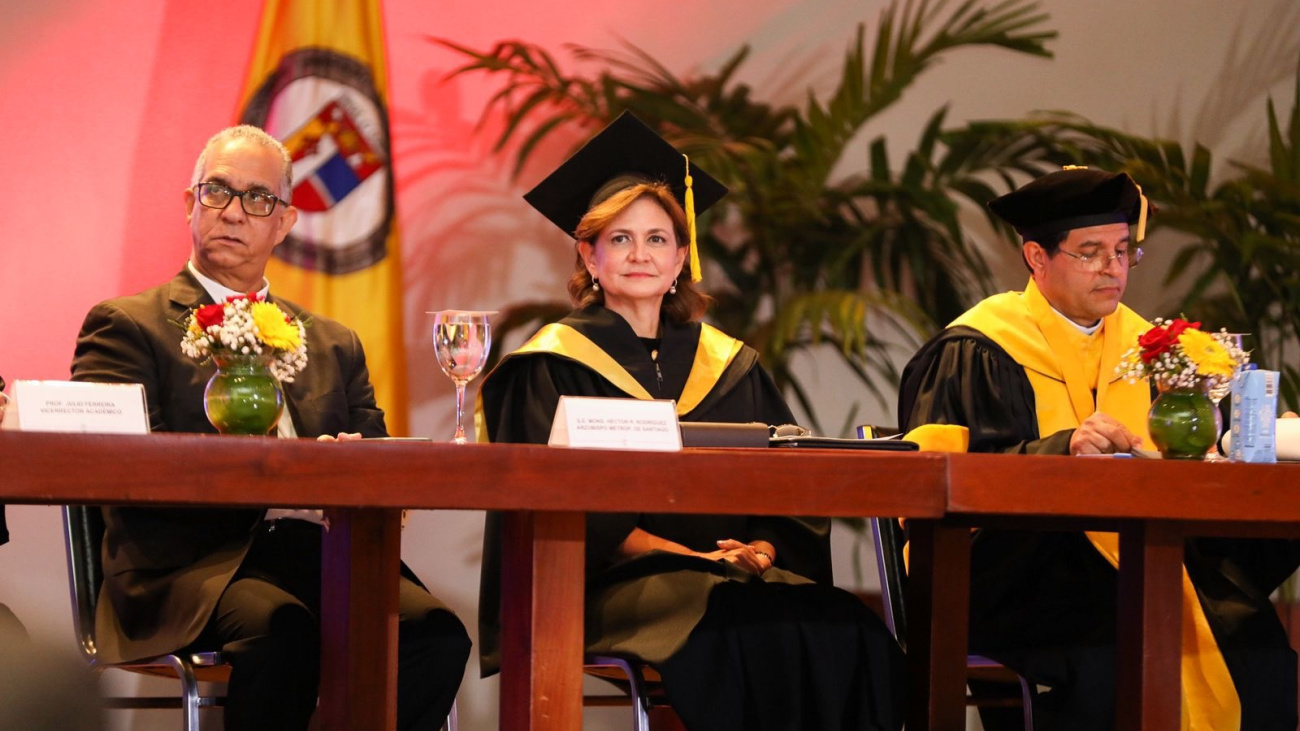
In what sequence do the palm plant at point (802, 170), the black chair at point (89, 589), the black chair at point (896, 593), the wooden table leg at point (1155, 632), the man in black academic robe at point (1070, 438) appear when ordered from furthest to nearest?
the palm plant at point (802, 170) < the black chair at point (896, 593) < the man in black academic robe at point (1070, 438) < the black chair at point (89, 589) < the wooden table leg at point (1155, 632)

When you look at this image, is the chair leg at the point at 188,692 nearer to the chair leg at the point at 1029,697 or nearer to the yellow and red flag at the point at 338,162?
the chair leg at the point at 1029,697

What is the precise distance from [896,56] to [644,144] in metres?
1.90

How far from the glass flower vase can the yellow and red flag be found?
114 inches

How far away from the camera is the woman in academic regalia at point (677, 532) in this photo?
278 cm

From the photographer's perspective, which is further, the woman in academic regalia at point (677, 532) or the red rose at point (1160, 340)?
the woman in academic regalia at point (677, 532)

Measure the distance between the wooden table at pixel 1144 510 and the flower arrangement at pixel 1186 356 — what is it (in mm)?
264

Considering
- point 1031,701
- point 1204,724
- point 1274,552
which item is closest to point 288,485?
point 1031,701

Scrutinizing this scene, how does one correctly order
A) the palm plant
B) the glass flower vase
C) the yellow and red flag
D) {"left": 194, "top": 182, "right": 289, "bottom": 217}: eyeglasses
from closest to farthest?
the glass flower vase
{"left": 194, "top": 182, "right": 289, "bottom": 217}: eyeglasses
the yellow and red flag
the palm plant

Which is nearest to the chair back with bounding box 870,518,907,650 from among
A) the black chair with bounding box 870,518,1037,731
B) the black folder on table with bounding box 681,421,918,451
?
the black chair with bounding box 870,518,1037,731

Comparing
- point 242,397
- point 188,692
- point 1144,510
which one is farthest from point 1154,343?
point 188,692

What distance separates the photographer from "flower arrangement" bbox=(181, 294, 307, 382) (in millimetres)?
2436

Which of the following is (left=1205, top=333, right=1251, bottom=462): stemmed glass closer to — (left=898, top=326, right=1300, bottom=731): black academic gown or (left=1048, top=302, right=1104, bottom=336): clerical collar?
(left=898, top=326, right=1300, bottom=731): black academic gown

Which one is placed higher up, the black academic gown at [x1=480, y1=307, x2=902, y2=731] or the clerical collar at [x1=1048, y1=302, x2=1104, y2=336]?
the clerical collar at [x1=1048, y1=302, x2=1104, y2=336]

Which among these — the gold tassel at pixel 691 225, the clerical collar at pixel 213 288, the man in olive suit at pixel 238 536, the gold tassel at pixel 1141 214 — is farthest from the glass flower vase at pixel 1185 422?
the clerical collar at pixel 213 288
